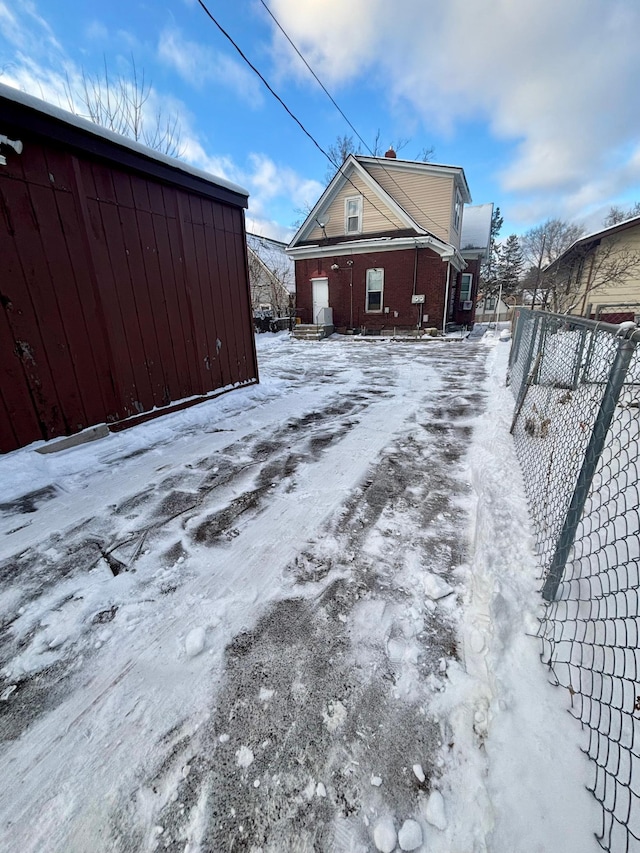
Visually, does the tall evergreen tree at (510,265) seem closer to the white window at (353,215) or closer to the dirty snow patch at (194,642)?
the white window at (353,215)

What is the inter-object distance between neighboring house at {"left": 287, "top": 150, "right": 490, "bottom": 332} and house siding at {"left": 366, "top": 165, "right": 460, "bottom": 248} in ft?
0.11

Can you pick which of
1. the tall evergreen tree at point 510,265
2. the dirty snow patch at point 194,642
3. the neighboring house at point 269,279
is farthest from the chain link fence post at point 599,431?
the tall evergreen tree at point 510,265

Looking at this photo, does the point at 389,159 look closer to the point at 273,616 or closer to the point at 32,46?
the point at 32,46

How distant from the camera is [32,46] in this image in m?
7.05

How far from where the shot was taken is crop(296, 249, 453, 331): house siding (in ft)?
45.2

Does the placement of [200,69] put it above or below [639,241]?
above

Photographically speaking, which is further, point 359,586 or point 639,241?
point 639,241

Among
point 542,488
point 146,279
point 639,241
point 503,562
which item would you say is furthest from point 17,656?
point 639,241

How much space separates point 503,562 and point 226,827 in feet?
5.55

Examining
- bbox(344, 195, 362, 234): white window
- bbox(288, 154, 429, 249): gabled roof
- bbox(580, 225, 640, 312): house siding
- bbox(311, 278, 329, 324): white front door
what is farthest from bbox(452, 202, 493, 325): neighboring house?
bbox(311, 278, 329, 324): white front door

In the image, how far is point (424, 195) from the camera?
14.6m

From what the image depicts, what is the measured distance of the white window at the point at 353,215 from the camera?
14.7 metres

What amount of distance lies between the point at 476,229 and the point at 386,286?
28.1ft

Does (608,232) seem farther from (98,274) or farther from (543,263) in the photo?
(543,263)
